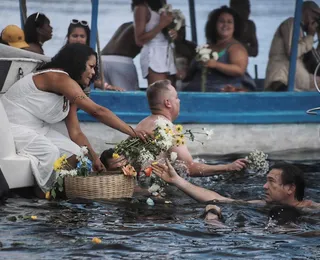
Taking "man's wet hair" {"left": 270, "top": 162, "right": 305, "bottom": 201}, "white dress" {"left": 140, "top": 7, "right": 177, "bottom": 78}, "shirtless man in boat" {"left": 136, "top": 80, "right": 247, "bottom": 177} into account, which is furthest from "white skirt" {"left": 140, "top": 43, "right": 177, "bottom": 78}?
"man's wet hair" {"left": 270, "top": 162, "right": 305, "bottom": 201}

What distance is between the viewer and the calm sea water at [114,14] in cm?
1287

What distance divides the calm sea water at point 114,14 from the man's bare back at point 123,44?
0.20 feet

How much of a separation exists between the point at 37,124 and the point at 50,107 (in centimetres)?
23

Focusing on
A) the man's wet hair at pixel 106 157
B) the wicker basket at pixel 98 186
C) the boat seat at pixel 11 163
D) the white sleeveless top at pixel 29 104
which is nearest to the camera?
the wicker basket at pixel 98 186

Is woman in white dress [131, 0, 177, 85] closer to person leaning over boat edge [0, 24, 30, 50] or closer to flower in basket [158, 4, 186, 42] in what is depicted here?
flower in basket [158, 4, 186, 42]

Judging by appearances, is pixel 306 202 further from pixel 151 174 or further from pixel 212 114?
pixel 212 114

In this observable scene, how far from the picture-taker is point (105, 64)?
1313 centimetres

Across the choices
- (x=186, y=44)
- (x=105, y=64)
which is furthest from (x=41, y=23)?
(x=186, y=44)

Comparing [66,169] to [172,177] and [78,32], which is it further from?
[78,32]

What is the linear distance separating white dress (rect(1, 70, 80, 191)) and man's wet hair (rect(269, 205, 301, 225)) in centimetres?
206

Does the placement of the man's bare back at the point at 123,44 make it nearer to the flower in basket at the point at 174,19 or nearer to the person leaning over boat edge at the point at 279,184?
the flower in basket at the point at 174,19

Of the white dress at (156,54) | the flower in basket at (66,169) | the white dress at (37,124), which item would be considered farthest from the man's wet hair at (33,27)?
the flower in basket at (66,169)

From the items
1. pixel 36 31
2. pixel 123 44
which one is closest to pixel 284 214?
pixel 123 44

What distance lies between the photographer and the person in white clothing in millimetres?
9789
